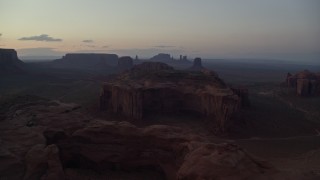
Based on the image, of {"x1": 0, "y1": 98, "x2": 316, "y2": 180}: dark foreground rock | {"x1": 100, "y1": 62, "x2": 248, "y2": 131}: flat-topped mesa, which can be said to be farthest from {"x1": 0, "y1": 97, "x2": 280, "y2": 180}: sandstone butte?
{"x1": 100, "y1": 62, "x2": 248, "y2": 131}: flat-topped mesa

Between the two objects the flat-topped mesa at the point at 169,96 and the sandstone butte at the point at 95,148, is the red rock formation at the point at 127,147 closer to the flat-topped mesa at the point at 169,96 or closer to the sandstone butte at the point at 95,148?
the sandstone butte at the point at 95,148

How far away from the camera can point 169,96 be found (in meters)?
51.6

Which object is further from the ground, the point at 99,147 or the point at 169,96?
the point at 169,96

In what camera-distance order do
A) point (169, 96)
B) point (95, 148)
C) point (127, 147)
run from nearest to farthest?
point (127, 147)
point (95, 148)
point (169, 96)

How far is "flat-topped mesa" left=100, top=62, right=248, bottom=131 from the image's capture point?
1858 inches

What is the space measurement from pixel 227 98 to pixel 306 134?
36.7 feet

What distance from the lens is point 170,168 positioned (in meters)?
23.8

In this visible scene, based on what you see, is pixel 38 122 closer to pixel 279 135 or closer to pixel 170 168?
pixel 170 168

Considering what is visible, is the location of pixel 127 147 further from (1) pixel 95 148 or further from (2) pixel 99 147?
(1) pixel 95 148

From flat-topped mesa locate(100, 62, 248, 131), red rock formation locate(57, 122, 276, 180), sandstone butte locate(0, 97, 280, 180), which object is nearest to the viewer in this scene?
sandstone butte locate(0, 97, 280, 180)

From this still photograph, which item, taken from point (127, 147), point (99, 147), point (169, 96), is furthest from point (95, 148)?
point (169, 96)

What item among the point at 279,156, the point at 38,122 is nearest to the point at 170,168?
the point at 38,122

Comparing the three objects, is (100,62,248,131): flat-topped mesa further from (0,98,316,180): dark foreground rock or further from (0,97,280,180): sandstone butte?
(0,98,316,180): dark foreground rock

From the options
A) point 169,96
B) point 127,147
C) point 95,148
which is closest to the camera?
point 127,147
